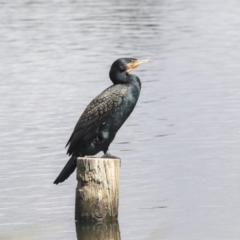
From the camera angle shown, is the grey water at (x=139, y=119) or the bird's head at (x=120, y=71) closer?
the bird's head at (x=120, y=71)

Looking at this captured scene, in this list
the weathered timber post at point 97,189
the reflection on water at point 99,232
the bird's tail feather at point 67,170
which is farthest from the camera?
the bird's tail feather at point 67,170

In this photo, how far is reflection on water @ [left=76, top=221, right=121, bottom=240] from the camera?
9844 mm

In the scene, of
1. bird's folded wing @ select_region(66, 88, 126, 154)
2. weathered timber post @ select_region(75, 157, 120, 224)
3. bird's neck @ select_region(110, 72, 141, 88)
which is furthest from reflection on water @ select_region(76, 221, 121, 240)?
bird's neck @ select_region(110, 72, 141, 88)

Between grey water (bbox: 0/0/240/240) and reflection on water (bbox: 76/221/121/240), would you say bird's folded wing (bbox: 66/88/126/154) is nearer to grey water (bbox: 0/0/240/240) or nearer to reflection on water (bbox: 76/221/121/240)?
reflection on water (bbox: 76/221/121/240)

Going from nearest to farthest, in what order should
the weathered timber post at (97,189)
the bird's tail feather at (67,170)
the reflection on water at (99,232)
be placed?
the weathered timber post at (97,189) < the reflection on water at (99,232) < the bird's tail feather at (67,170)

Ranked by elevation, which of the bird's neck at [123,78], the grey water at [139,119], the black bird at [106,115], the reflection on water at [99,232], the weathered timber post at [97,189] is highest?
the bird's neck at [123,78]

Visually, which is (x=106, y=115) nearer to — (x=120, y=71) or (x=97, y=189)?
(x=120, y=71)

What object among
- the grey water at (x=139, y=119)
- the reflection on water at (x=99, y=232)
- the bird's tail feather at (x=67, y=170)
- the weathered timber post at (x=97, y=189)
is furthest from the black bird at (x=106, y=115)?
the grey water at (x=139, y=119)

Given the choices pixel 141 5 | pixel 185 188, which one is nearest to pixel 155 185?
pixel 185 188

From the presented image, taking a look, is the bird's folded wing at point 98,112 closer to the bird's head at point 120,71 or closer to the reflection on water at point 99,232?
the bird's head at point 120,71

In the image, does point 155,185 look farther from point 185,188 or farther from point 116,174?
point 116,174

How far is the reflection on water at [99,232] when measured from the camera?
9844mm

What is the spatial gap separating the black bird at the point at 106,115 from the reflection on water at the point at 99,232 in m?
0.55

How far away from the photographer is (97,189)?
9578 millimetres
